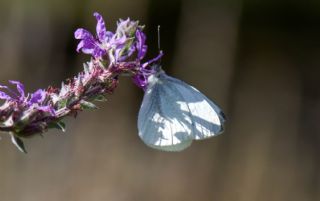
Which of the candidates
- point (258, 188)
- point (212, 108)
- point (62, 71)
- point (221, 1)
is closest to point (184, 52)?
point (221, 1)

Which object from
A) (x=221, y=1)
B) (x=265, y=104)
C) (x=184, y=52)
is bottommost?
(x=265, y=104)

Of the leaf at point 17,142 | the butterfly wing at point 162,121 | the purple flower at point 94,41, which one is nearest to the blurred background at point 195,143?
the butterfly wing at point 162,121

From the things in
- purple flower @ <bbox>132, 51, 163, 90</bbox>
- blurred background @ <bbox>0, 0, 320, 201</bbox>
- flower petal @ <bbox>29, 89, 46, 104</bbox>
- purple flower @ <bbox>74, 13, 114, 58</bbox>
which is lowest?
blurred background @ <bbox>0, 0, 320, 201</bbox>

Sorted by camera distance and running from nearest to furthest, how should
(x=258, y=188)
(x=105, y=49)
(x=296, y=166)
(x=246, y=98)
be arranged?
1. (x=105, y=49)
2. (x=258, y=188)
3. (x=296, y=166)
4. (x=246, y=98)

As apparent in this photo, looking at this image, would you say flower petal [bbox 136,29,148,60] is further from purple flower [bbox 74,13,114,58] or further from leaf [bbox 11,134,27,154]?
leaf [bbox 11,134,27,154]

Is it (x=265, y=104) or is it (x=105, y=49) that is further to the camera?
(x=265, y=104)

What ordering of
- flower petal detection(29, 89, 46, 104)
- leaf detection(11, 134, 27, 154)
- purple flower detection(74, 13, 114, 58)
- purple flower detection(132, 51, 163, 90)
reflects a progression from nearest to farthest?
leaf detection(11, 134, 27, 154), flower petal detection(29, 89, 46, 104), purple flower detection(74, 13, 114, 58), purple flower detection(132, 51, 163, 90)

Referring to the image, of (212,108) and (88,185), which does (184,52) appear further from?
(212,108)

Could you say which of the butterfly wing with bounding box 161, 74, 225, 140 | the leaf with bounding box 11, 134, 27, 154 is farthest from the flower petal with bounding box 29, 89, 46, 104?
the butterfly wing with bounding box 161, 74, 225, 140
